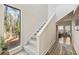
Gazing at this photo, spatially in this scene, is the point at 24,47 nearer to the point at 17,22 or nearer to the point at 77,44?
the point at 17,22

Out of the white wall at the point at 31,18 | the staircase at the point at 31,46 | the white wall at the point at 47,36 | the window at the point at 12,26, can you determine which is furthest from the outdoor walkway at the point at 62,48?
the window at the point at 12,26

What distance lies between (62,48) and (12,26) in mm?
926

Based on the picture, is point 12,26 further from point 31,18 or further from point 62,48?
point 62,48

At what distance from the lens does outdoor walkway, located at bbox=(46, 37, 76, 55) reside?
1.74 metres

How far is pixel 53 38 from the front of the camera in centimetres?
177

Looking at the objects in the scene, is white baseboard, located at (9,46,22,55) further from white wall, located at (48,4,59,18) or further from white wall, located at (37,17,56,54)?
white wall, located at (48,4,59,18)

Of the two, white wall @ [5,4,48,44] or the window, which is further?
white wall @ [5,4,48,44]

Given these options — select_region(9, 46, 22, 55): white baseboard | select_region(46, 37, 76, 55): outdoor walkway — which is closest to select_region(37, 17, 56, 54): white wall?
select_region(46, 37, 76, 55): outdoor walkway

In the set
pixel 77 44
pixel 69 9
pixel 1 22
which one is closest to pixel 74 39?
pixel 77 44

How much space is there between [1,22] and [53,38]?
2.94 feet

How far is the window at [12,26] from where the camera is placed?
5.52 ft

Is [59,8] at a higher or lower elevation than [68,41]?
higher

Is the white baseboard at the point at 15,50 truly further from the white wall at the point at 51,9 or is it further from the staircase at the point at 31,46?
the white wall at the point at 51,9

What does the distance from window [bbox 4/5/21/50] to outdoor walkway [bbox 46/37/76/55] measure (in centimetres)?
63
